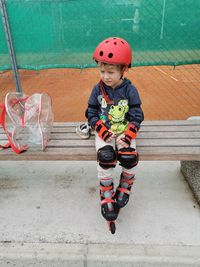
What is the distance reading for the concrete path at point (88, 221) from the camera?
7.26 feet

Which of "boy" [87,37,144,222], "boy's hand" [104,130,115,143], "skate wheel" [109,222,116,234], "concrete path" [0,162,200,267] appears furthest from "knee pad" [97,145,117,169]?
"concrete path" [0,162,200,267]

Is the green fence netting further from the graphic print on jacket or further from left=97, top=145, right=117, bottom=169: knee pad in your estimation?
left=97, top=145, right=117, bottom=169: knee pad

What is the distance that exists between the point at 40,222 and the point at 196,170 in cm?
162

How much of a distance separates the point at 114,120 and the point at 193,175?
1046 mm

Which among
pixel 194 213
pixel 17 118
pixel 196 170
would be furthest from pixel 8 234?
pixel 196 170

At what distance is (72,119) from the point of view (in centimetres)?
531

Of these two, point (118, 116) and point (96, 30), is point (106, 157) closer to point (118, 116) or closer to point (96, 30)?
point (118, 116)

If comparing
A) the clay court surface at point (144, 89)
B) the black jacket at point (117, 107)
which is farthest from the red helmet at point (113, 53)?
the clay court surface at point (144, 89)

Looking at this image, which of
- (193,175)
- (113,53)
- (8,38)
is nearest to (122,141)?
(113,53)

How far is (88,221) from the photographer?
2.55 metres

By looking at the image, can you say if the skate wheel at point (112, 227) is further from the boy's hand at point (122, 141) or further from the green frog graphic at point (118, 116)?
the green frog graphic at point (118, 116)

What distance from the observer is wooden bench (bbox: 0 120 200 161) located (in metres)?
2.35

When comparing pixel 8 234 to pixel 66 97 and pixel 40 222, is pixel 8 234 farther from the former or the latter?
pixel 66 97

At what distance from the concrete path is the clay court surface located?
2275 millimetres
